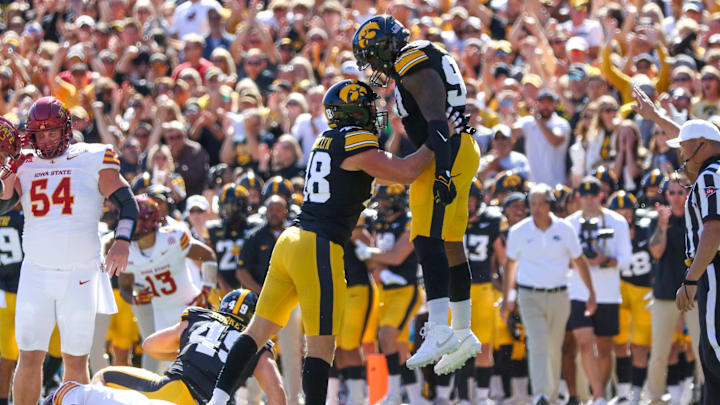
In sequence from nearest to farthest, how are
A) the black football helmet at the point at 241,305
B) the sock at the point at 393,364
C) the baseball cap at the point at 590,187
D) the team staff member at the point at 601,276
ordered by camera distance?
the black football helmet at the point at 241,305
the sock at the point at 393,364
the team staff member at the point at 601,276
the baseball cap at the point at 590,187

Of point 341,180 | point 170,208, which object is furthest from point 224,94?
point 341,180

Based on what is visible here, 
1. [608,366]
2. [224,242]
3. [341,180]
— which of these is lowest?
[608,366]

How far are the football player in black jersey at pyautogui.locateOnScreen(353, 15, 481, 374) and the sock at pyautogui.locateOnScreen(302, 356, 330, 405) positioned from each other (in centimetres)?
53

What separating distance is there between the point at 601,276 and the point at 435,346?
15.4 feet

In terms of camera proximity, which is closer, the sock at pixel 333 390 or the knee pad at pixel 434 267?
the knee pad at pixel 434 267

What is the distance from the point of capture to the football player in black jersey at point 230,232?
1162 cm

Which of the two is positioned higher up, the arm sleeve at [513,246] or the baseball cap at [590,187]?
the baseball cap at [590,187]

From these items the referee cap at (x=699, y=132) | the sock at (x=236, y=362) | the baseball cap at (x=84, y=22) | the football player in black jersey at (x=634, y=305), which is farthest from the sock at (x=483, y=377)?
the baseball cap at (x=84, y=22)

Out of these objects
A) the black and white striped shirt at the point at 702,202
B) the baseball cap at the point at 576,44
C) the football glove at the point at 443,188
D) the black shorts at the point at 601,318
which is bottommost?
the black shorts at the point at 601,318

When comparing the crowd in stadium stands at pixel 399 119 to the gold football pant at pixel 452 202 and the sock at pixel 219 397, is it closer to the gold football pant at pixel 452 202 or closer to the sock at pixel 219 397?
the gold football pant at pixel 452 202

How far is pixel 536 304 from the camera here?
11.1m

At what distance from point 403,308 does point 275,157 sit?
2.69 metres

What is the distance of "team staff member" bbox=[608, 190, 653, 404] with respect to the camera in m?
11.5

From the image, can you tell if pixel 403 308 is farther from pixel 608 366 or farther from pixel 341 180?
pixel 341 180
